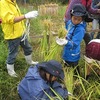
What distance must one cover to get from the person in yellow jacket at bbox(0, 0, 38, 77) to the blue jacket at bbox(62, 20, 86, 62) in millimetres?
512

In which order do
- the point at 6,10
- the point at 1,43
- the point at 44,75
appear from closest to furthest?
1. the point at 44,75
2. the point at 6,10
3. the point at 1,43

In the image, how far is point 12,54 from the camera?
11.8ft

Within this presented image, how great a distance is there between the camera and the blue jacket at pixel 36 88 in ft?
7.97

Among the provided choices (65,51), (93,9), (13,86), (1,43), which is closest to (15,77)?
(13,86)

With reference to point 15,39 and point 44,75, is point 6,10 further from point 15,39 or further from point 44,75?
point 44,75

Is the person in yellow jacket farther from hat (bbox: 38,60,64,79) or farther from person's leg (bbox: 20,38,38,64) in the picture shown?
hat (bbox: 38,60,64,79)

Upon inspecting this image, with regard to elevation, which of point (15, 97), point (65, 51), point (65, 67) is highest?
point (65, 51)

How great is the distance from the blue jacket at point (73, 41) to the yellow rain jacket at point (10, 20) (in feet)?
2.22

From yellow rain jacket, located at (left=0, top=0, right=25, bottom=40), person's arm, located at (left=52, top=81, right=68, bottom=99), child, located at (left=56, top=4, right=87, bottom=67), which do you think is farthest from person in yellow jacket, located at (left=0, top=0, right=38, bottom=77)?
person's arm, located at (left=52, top=81, right=68, bottom=99)

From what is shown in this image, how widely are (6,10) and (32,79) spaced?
3.69 feet

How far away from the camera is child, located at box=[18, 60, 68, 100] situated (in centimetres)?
241

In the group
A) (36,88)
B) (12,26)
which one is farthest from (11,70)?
(36,88)

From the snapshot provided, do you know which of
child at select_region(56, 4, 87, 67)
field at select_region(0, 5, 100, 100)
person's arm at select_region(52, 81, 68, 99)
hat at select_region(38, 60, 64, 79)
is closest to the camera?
hat at select_region(38, 60, 64, 79)

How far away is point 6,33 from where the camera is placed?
344 cm
